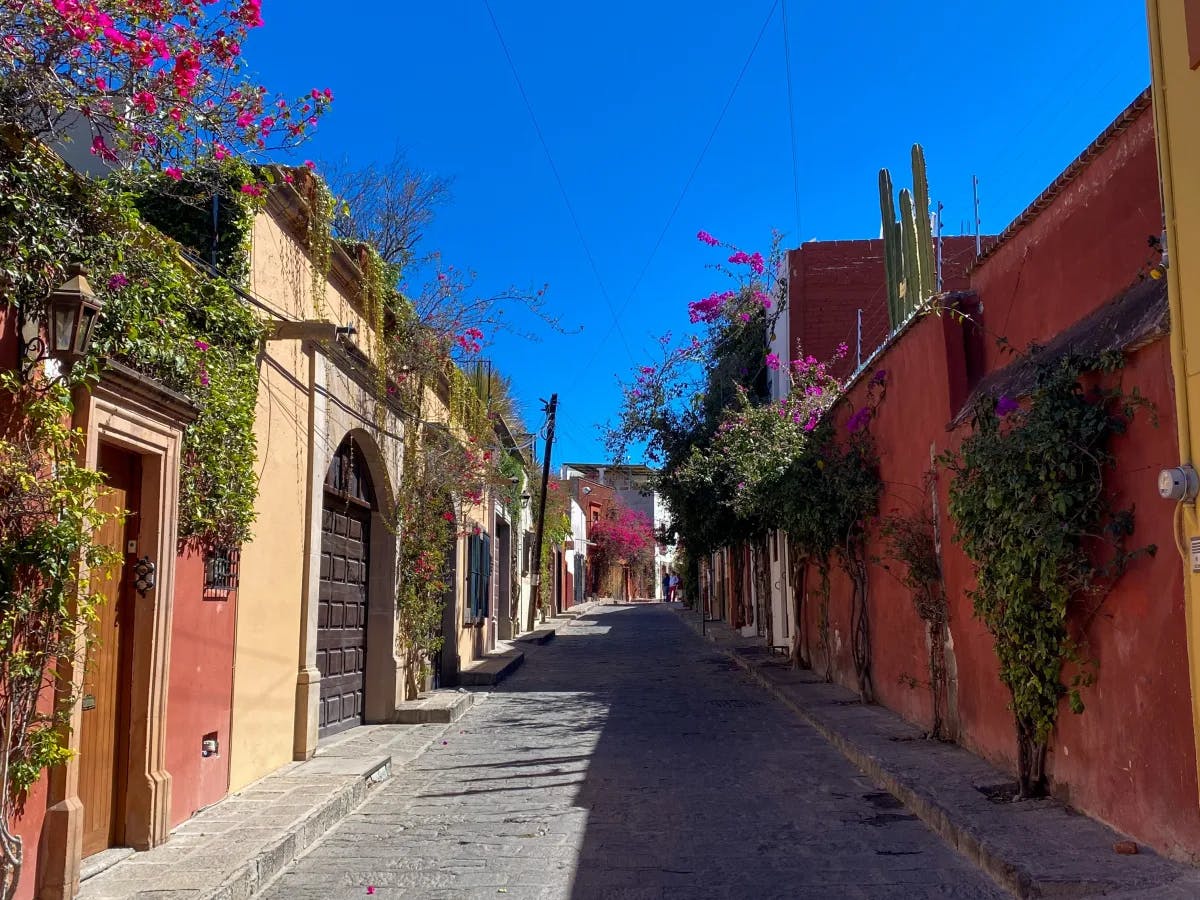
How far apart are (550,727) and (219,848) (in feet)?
20.2

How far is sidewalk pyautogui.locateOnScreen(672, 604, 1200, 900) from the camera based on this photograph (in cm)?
490

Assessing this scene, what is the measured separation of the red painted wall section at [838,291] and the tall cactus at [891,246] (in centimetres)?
775

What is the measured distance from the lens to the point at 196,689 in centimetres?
677

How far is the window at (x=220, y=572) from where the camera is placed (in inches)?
274

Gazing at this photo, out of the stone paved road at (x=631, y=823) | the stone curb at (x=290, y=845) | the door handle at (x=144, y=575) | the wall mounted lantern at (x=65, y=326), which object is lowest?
the stone paved road at (x=631, y=823)

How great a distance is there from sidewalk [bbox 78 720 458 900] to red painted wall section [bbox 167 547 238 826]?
163 mm

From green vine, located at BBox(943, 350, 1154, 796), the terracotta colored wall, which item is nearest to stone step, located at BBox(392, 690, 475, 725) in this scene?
the terracotta colored wall

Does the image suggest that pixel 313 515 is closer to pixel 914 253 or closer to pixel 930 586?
pixel 930 586

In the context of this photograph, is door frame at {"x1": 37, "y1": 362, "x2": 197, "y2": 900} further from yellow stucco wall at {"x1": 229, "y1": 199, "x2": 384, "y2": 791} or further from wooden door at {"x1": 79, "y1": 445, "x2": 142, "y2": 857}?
yellow stucco wall at {"x1": 229, "y1": 199, "x2": 384, "y2": 791}

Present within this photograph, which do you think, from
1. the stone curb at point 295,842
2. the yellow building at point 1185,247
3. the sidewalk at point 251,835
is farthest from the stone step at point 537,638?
the yellow building at point 1185,247

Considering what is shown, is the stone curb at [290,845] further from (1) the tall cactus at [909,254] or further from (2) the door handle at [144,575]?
(1) the tall cactus at [909,254]

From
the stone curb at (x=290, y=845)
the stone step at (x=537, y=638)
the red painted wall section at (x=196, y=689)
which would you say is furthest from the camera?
the stone step at (x=537, y=638)

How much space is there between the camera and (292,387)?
8742mm

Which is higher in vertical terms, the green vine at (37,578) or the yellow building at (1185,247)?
the yellow building at (1185,247)
